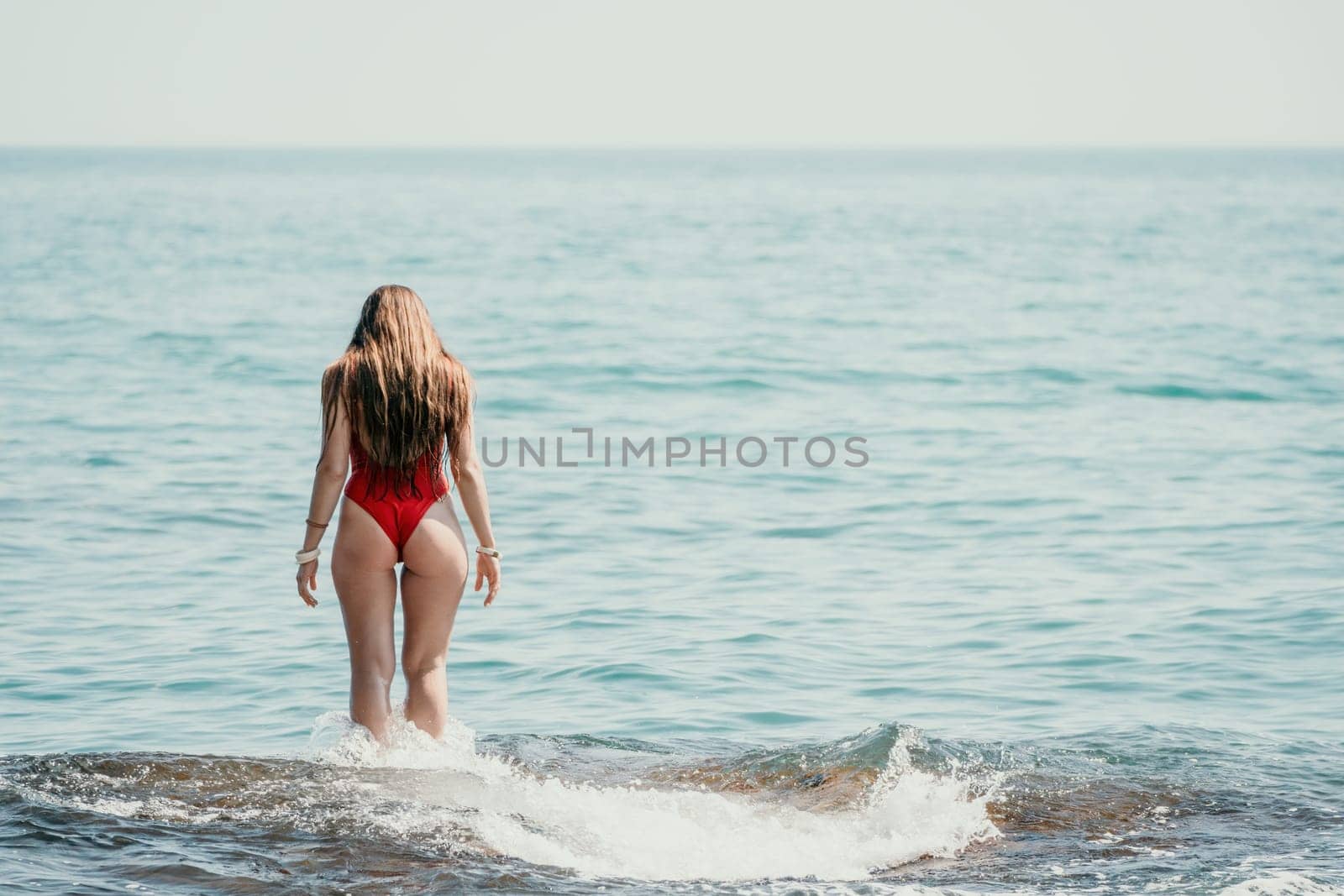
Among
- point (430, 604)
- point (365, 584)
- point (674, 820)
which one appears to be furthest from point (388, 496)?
point (674, 820)

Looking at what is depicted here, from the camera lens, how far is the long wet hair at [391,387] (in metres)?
5.48

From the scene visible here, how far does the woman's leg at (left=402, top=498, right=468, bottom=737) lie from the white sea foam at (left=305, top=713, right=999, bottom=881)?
132mm

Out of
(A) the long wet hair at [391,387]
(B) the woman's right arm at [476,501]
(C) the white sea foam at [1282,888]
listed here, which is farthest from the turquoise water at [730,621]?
(A) the long wet hair at [391,387]

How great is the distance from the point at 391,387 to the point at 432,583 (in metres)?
0.79

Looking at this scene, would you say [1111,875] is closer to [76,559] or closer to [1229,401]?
[76,559]

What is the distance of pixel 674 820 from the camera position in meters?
5.12

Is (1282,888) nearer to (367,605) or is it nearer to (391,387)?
(367,605)

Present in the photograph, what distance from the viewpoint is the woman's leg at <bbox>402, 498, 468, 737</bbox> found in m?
5.56

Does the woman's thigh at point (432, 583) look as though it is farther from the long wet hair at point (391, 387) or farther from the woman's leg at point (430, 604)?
the long wet hair at point (391, 387)

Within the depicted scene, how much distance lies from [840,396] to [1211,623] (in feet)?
35.3

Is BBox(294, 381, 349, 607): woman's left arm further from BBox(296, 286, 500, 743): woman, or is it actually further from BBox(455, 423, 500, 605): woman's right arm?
BBox(455, 423, 500, 605): woman's right arm

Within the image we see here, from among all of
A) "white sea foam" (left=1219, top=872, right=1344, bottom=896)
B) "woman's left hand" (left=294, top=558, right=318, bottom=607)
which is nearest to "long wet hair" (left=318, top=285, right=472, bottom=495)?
"woman's left hand" (left=294, top=558, right=318, bottom=607)

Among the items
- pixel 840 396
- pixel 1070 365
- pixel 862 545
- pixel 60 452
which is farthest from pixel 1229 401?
pixel 60 452

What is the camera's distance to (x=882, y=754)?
5816mm
